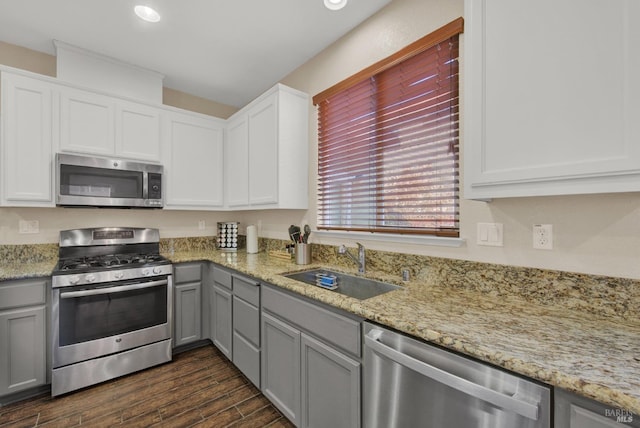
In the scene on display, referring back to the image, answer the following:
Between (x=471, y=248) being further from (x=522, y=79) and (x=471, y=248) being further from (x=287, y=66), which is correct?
(x=287, y=66)

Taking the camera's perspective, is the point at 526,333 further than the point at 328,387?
No

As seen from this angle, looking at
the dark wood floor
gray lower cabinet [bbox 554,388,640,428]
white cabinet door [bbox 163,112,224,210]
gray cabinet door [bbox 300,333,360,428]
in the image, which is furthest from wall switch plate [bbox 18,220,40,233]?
gray lower cabinet [bbox 554,388,640,428]

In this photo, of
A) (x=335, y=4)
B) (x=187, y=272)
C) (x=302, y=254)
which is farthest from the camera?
(x=187, y=272)

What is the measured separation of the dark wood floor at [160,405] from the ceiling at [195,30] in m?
2.79

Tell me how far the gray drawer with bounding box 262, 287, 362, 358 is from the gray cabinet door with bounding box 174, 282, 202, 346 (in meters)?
1.15

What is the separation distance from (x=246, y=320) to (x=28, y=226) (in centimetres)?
213

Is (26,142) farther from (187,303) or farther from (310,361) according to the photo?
(310,361)

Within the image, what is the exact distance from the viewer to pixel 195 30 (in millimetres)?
2223

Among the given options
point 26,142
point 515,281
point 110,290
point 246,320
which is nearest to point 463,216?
point 515,281

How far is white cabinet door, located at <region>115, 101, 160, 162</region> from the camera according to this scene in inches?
102

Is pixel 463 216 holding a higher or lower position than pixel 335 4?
lower

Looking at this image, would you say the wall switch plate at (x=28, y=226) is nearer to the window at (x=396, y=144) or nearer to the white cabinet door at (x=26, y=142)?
the white cabinet door at (x=26, y=142)

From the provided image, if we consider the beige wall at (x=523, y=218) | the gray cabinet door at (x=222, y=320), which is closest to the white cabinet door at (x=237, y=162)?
the gray cabinet door at (x=222, y=320)

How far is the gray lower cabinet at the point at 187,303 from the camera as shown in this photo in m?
2.59
